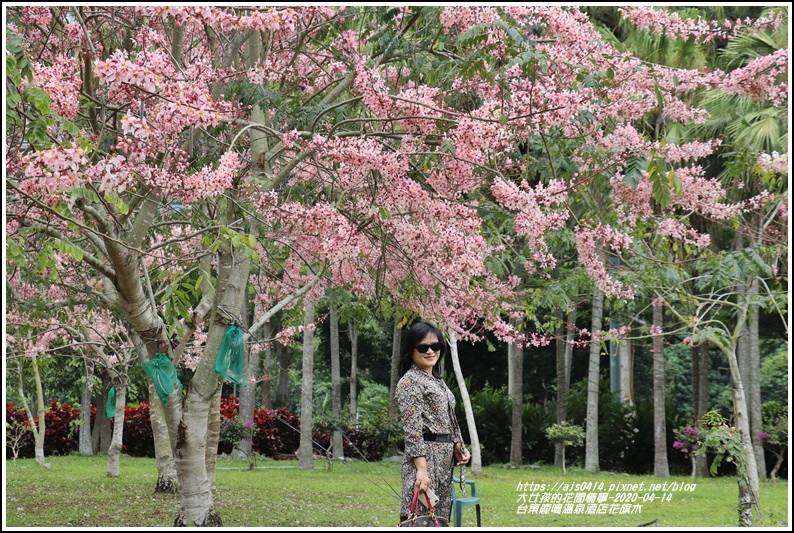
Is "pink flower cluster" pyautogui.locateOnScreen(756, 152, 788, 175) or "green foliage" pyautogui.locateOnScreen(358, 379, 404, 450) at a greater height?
"pink flower cluster" pyautogui.locateOnScreen(756, 152, 788, 175)

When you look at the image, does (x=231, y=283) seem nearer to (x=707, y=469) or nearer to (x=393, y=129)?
(x=393, y=129)

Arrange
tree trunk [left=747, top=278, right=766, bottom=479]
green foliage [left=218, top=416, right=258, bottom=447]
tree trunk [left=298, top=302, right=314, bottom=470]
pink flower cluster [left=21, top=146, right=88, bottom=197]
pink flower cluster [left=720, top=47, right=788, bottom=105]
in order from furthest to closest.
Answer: green foliage [left=218, top=416, right=258, bottom=447], tree trunk [left=298, top=302, right=314, bottom=470], tree trunk [left=747, top=278, right=766, bottom=479], pink flower cluster [left=720, top=47, right=788, bottom=105], pink flower cluster [left=21, top=146, right=88, bottom=197]

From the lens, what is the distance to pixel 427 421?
4336mm

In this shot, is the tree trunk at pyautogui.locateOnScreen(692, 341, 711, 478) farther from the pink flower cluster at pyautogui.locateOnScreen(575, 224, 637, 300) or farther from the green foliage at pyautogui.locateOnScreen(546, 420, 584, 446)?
the pink flower cluster at pyautogui.locateOnScreen(575, 224, 637, 300)

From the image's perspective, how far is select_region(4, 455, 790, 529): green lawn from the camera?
8.62 metres

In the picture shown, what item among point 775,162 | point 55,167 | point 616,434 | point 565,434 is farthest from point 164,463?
point 616,434

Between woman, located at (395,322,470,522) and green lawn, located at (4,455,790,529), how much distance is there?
3.23m

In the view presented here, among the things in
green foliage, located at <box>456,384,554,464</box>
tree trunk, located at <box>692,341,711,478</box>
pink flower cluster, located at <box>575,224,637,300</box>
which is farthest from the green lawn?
green foliage, located at <box>456,384,554,464</box>

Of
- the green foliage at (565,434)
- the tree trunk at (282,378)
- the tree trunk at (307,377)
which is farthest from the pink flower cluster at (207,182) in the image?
the tree trunk at (282,378)

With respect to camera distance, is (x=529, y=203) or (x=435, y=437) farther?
(x=529, y=203)

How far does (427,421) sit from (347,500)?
648cm

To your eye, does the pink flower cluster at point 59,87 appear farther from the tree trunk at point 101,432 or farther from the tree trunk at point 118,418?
the tree trunk at point 101,432

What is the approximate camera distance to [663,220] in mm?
7969

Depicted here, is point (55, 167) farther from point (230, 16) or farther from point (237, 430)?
point (237, 430)
